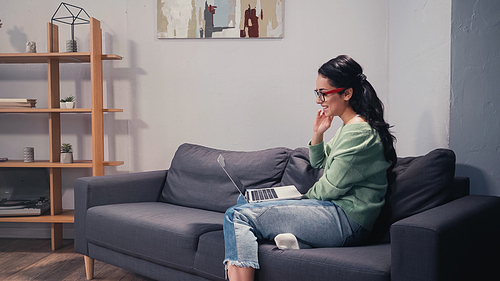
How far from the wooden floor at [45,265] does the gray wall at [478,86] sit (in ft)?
6.24

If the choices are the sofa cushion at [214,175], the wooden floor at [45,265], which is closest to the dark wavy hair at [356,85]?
the sofa cushion at [214,175]

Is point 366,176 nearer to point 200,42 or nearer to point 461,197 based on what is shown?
point 461,197

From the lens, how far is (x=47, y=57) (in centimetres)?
288

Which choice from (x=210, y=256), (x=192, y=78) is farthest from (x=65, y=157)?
(x=210, y=256)

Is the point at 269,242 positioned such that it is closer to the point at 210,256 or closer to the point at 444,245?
the point at 210,256

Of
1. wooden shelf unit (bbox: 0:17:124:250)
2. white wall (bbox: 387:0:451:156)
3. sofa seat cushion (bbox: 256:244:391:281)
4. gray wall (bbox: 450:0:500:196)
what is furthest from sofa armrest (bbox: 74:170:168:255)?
gray wall (bbox: 450:0:500:196)

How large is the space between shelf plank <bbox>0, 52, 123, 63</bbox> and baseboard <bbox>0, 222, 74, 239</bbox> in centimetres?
133

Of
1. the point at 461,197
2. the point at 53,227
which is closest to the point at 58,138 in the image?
the point at 53,227

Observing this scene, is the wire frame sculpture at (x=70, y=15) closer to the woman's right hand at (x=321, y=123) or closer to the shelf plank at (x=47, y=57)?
the shelf plank at (x=47, y=57)

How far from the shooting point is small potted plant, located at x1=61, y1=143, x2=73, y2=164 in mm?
2873

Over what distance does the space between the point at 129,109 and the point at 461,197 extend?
95.7 inches

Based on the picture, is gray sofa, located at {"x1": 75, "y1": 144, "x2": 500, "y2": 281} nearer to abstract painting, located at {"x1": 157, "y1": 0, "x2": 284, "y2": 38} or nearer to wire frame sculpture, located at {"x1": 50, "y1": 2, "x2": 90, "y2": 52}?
abstract painting, located at {"x1": 157, "y1": 0, "x2": 284, "y2": 38}

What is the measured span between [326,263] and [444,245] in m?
0.39

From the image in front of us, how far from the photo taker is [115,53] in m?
3.12
